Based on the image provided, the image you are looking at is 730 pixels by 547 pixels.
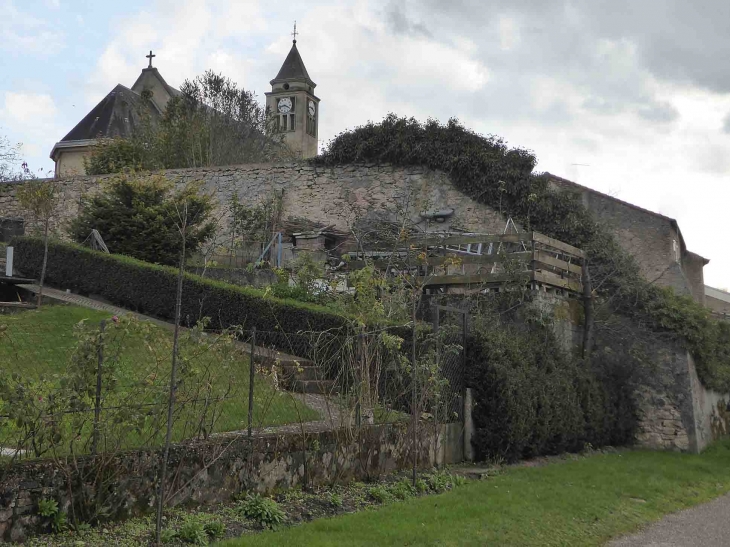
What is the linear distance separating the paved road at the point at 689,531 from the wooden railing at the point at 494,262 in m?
5.31

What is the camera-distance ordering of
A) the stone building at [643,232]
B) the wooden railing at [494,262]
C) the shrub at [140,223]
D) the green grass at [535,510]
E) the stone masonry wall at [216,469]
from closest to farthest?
1. the stone masonry wall at [216,469]
2. the green grass at [535,510]
3. the wooden railing at [494,262]
4. the shrub at [140,223]
5. the stone building at [643,232]

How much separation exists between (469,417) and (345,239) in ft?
33.0

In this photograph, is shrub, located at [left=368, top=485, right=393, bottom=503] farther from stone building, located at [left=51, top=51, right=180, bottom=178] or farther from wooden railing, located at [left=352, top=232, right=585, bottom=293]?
stone building, located at [left=51, top=51, right=180, bottom=178]

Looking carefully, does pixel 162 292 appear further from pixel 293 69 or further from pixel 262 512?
pixel 293 69

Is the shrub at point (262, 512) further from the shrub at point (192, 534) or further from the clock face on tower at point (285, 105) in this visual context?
the clock face on tower at point (285, 105)

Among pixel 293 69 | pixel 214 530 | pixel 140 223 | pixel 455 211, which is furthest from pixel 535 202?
pixel 293 69

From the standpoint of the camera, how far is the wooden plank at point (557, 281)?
13.9 meters

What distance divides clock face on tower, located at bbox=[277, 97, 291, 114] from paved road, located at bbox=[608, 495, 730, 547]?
48498mm

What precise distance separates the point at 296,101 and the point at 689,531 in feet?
164

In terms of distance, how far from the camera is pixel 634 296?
15430mm

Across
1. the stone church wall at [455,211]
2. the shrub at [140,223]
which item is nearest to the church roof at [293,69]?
the stone church wall at [455,211]

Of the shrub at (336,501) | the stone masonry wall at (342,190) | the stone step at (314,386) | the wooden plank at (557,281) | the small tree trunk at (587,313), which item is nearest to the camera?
the shrub at (336,501)

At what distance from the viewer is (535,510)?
27.1 feet

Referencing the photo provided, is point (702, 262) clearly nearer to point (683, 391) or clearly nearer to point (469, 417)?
point (683, 391)
